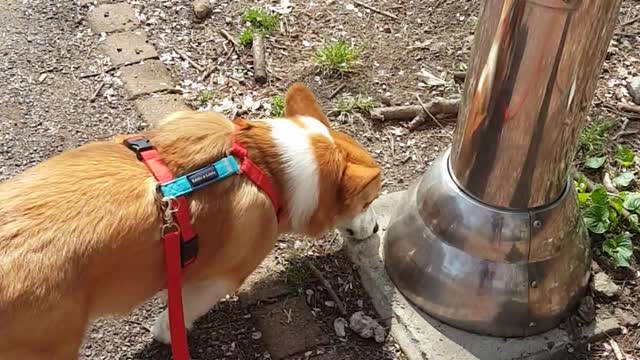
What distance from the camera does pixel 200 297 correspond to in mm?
2725

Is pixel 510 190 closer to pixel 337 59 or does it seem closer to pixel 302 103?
pixel 302 103

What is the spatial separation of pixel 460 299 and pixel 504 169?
477 mm

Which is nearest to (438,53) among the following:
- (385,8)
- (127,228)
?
(385,8)

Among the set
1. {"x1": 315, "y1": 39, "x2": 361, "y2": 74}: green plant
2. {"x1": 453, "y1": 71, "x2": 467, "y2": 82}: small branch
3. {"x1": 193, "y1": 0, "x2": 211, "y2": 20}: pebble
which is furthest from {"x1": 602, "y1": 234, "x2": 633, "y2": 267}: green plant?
{"x1": 193, "y1": 0, "x2": 211, "y2": 20}: pebble

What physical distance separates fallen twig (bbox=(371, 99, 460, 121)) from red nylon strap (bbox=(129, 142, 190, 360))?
142cm

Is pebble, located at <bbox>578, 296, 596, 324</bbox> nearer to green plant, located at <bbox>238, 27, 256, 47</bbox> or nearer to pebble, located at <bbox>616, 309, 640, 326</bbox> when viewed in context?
pebble, located at <bbox>616, 309, 640, 326</bbox>

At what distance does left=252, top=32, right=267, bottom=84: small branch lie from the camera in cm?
385

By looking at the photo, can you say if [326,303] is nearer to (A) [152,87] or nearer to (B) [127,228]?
(B) [127,228]

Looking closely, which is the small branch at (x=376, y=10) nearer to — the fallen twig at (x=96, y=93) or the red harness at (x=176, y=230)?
the fallen twig at (x=96, y=93)

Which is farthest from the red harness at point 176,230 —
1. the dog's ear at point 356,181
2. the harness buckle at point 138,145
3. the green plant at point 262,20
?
the green plant at point 262,20

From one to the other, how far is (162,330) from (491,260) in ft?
3.75

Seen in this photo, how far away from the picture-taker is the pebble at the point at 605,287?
2.96 m

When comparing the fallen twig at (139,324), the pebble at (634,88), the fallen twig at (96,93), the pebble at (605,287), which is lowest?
the fallen twig at (139,324)

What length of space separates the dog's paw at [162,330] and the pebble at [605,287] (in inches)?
60.3
